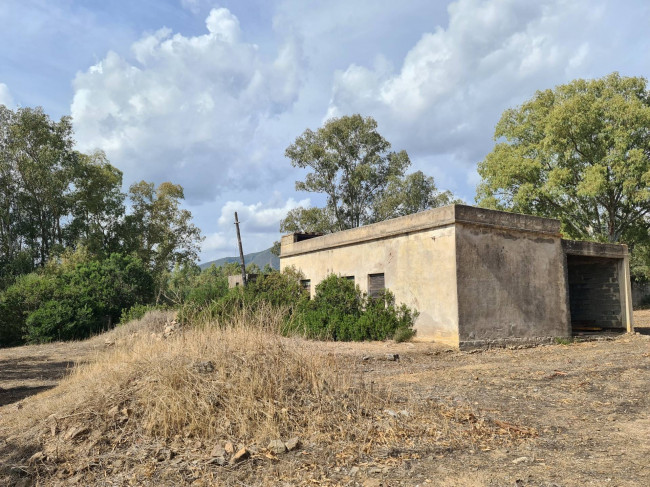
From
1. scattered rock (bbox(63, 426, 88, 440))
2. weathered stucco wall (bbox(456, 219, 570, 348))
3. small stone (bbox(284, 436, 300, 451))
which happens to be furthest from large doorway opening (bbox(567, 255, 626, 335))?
scattered rock (bbox(63, 426, 88, 440))

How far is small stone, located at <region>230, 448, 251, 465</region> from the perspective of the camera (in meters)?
4.37

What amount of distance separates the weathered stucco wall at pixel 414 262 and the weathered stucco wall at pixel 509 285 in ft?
1.21

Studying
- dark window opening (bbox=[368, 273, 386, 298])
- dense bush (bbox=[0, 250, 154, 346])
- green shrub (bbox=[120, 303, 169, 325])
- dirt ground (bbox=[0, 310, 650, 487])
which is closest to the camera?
dirt ground (bbox=[0, 310, 650, 487])

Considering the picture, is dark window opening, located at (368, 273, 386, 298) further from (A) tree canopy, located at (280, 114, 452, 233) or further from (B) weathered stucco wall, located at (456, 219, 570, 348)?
(A) tree canopy, located at (280, 114, 452, 233)

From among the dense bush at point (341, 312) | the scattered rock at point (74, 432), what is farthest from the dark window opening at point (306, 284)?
the scattered rock at point (74, 432)

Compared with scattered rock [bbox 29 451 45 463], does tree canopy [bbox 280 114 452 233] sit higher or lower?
higher

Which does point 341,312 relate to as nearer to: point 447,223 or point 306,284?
point 306,284

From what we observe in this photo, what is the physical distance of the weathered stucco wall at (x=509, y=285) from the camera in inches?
491

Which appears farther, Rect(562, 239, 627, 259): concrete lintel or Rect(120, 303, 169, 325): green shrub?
Rect(120, 303, 169, 325): green shrub

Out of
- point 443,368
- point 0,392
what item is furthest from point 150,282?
point 443,368

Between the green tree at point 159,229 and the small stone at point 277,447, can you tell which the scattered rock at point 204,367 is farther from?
the green tree at point 159,229

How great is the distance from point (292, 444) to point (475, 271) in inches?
360

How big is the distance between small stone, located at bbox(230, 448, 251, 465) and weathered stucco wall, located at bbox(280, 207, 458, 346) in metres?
8.69

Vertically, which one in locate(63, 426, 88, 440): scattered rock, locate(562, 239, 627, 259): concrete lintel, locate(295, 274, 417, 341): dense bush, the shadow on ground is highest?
locate(562, 239, 627, 259): concrete lintel
